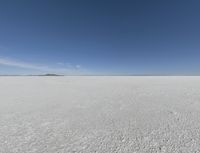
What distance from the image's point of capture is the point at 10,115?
3.57m

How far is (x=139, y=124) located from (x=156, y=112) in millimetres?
1159

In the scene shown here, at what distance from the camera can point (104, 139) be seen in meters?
2.28

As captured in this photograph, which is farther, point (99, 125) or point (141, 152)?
point (99, 125)

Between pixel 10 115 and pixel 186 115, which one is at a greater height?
pixel 186 115

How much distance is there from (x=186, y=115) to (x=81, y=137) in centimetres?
301

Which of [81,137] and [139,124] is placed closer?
[81,137]

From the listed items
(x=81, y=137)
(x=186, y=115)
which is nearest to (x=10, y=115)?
(x=81, y=137)

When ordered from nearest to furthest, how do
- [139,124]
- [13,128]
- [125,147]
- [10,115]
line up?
[125,147] → [13,128] → [139,124] → [10,115]

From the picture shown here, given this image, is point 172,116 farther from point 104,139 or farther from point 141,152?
point 104,139

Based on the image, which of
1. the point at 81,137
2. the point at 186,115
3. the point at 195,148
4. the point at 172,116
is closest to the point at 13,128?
the point at 81,137

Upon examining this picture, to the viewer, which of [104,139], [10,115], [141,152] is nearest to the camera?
[141,152]

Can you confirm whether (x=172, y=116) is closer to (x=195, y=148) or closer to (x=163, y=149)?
(x=195, y=148)

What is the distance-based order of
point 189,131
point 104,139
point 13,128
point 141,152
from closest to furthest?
point 141,152, point 104,139, point 189,131, point 13,128

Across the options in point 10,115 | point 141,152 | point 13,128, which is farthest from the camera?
point 10,115
